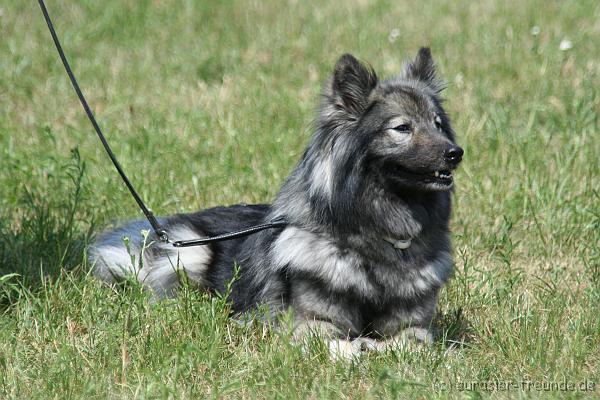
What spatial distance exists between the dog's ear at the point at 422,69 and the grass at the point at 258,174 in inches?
43.5

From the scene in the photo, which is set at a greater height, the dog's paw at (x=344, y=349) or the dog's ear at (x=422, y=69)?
the dog's ear at (x=422, y=69)

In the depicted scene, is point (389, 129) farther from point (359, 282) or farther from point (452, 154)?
point (359, 282)

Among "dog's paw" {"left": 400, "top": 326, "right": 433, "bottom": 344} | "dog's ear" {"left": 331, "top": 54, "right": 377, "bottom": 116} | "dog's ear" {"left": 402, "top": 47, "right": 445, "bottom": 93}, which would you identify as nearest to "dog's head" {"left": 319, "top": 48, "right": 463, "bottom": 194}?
"dog's ear" {"left": 331, "top": 54, "right": 377, "bottom": 116}

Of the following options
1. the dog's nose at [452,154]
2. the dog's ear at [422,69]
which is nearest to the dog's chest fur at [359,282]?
the dog's nose at [452,154]

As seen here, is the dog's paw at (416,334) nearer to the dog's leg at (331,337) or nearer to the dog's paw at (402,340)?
the dog's paw at (402,340)

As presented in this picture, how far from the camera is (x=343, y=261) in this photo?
3811 mm

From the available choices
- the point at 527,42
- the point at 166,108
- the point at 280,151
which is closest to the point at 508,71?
the point at 527,42

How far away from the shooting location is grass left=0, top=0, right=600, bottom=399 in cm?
344

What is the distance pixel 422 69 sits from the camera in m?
4.20

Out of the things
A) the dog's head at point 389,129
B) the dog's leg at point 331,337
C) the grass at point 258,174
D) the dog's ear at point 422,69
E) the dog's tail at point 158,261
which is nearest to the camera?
the grass at point 258,174

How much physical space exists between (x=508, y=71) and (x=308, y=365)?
4941 mm

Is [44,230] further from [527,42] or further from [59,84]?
[527,42]

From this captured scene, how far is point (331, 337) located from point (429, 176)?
2.89ft

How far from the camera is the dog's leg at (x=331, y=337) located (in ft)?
11.8
